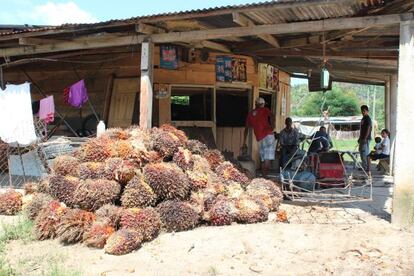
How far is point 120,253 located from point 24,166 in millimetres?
4367

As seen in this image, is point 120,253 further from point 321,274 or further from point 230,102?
point 230,102

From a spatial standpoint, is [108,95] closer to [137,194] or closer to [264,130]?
[264,130]

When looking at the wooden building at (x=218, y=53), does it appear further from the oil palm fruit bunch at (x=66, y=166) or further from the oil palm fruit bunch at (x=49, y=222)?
the oil palm fruit bunch at (x=49, y=222)

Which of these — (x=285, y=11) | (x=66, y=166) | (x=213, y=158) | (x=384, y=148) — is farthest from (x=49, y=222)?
(x=384, y=148)

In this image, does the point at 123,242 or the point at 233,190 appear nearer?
the point at 123,242

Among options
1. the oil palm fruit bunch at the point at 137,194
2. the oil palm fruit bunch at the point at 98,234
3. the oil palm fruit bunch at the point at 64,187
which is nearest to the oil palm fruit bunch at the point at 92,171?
the oil palm fruit bunch at the point at 64,187

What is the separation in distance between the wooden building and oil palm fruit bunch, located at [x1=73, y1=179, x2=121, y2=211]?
2210 millimetres

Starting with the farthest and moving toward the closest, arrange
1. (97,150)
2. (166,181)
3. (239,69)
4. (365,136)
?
(365,136) → (239,69) → (97,150) → (166,181)

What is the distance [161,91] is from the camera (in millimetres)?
10398

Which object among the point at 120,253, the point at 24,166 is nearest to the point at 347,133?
the point at 24,166

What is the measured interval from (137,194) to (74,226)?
0.85 m

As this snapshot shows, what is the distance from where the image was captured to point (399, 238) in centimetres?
572

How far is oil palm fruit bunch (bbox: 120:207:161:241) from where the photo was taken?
5664 millimetres

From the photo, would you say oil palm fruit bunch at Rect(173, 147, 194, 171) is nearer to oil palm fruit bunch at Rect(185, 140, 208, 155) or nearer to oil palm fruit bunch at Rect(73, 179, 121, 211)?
oil palm fruit bunch at Rect(185, 140, 208, 155)
